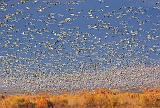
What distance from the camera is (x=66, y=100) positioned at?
281 feet

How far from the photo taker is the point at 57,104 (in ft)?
276

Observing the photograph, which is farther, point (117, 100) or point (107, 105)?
point (117, 100)

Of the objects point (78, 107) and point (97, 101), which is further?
point (97, 101)

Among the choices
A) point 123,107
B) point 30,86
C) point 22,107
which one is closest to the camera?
point 123,107

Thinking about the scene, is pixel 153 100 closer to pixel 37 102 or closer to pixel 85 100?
pixel 85 100

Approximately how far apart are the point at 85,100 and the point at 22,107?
10039 millimetres

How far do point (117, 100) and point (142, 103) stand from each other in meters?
4.32

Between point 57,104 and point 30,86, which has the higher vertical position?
point 57,104

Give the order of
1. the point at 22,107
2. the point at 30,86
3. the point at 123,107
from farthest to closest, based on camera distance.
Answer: the point at 30,86 < the point at 22,107 < the point at 123,107

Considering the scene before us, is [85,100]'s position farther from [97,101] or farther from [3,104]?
[3,104]

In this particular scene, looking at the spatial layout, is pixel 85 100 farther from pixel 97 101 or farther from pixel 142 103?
pixel 142 103

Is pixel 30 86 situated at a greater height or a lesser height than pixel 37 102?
lesser

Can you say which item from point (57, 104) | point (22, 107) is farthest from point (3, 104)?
point (57, 104)

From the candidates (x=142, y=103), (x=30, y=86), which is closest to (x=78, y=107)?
(x=142, y=103)
